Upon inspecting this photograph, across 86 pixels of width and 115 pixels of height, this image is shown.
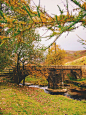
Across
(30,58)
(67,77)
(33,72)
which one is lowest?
(67,77)

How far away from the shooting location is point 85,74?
35844 mm

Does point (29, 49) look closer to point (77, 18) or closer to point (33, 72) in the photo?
point (33, 72)

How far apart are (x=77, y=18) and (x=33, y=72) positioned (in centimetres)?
1773

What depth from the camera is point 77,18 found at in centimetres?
264

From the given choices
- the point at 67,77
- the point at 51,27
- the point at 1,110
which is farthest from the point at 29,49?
the point at 67,77

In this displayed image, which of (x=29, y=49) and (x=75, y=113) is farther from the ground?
(x=29, y=49)

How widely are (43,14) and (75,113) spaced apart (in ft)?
38.0

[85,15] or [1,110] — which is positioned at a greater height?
[85,15]

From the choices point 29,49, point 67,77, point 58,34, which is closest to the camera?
point 58,34

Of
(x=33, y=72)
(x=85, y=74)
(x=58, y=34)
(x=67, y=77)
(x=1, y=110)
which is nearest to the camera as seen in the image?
(x=58, y=34)

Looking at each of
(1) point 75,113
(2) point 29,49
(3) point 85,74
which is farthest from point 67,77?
(1) point 75,113

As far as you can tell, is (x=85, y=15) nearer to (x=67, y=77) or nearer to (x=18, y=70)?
(x=18, y=70)

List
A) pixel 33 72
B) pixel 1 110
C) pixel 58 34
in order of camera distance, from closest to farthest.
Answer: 1. pixel 58 34
2. pixel 1 110
3. pixel 33 72

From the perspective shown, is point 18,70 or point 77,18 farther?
point 18,70
